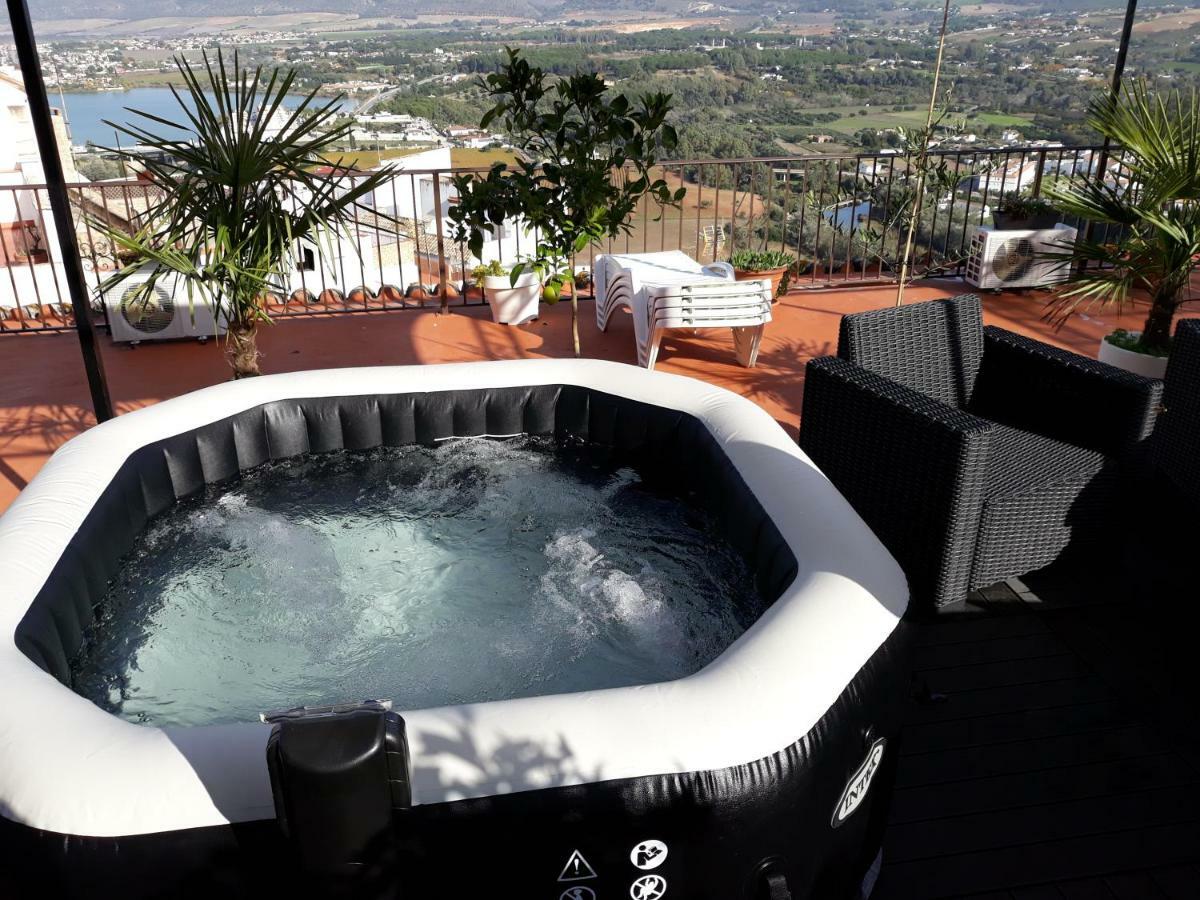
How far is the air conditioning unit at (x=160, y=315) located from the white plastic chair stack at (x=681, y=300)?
8.38ft

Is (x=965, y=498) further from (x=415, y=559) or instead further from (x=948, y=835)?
(x=415, y=559)

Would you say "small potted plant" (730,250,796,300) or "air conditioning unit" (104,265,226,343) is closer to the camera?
"air conditioning unit" (104,265,226,343)

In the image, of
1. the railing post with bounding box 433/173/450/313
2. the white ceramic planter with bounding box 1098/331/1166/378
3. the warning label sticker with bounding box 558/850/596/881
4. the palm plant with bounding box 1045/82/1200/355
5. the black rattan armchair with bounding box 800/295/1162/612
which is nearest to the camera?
the warning label sticker with bounding box 558/850/596/881

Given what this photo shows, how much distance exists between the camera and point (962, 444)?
3.06m

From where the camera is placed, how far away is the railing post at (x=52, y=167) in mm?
3662

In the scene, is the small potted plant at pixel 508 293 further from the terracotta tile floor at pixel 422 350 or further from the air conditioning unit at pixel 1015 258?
the air conditioning unit at pixel 1015 258

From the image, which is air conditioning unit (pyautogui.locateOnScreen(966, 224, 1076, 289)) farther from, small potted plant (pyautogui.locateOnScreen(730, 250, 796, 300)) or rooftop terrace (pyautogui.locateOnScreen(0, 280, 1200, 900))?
rooftop terrace (pyautogui.locateOnScreen(0, 280, 1200, 900))

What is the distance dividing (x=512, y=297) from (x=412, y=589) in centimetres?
318

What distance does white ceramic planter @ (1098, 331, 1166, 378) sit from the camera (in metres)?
4.95

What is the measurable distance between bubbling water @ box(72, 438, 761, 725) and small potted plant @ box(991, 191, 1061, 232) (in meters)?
4.36

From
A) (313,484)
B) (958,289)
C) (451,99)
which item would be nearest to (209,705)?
(313,484)

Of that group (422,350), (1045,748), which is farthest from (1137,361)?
(422,350)

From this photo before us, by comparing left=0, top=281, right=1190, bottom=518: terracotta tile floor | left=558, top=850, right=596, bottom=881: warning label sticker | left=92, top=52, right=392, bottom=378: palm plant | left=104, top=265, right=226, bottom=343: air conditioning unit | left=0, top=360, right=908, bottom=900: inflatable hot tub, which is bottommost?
left=0, top=281, right=1190, bottom=518: terracotta tile floor

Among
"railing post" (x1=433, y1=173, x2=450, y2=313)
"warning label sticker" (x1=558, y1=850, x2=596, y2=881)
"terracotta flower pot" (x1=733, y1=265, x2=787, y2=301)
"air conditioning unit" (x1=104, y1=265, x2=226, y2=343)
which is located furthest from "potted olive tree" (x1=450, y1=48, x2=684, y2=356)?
"warning label sticker" (x1=558, y1=850, x2=596, y2=881)
